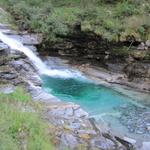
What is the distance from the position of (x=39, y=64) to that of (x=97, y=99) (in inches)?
173

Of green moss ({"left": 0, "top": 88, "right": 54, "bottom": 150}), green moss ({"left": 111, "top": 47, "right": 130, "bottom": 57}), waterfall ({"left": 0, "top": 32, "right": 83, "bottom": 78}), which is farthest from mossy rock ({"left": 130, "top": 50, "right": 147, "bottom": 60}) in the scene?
green moss ({"left": 0, "top": 88, "right": 54, "bottom": 150})

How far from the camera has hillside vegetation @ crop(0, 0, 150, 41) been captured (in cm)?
1712

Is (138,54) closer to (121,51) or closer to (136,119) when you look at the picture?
(121,51)

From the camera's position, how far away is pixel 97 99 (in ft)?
44.6

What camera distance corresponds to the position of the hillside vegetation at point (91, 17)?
17125 millimetres

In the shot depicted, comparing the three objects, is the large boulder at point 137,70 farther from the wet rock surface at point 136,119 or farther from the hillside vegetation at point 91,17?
the wet rock surface at point 136,119

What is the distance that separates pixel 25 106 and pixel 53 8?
1227cm

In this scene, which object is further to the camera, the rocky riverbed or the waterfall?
the waterfall

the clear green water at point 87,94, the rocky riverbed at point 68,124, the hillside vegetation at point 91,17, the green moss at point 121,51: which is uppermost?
the hillside vegetation at point 91,17

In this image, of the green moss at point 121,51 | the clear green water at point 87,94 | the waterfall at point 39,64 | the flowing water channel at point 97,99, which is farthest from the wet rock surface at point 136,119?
the green moss at point 121,51

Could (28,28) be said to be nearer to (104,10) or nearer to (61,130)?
(104,10)

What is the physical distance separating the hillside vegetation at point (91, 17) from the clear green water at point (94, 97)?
3169 mm

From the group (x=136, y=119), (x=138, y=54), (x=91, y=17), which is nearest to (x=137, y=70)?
(x=138, y=54)

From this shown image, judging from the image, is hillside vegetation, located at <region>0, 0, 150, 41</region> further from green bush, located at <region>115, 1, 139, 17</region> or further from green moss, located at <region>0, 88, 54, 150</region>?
green moss, located at <region>0, 88, 54, 150</region>
